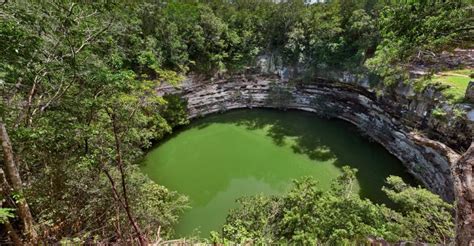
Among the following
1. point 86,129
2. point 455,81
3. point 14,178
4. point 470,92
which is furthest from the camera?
point 455,81

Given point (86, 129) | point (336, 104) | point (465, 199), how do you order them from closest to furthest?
point (465, 199)
point (86, 129)
point (336, 104)

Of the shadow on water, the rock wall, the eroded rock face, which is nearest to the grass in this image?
the eroded rock face

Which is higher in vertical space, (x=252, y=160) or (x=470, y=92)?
(x=470, y=92)

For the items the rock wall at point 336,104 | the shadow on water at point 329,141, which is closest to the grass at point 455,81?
the rock wall at point 336,104

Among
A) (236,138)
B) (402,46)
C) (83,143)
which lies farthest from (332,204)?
(236,138)

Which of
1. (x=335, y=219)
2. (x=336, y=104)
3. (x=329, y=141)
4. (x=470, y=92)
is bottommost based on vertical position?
(x=329, y=141)

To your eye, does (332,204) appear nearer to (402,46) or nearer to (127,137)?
(402,46)

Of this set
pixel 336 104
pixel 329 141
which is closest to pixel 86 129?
pixel 329 141

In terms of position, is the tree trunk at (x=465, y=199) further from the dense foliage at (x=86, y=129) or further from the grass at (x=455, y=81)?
the grass at (x=455, y=81)

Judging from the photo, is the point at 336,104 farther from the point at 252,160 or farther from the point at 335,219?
the point at 335,219

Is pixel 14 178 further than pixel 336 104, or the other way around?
pixel 336 104
